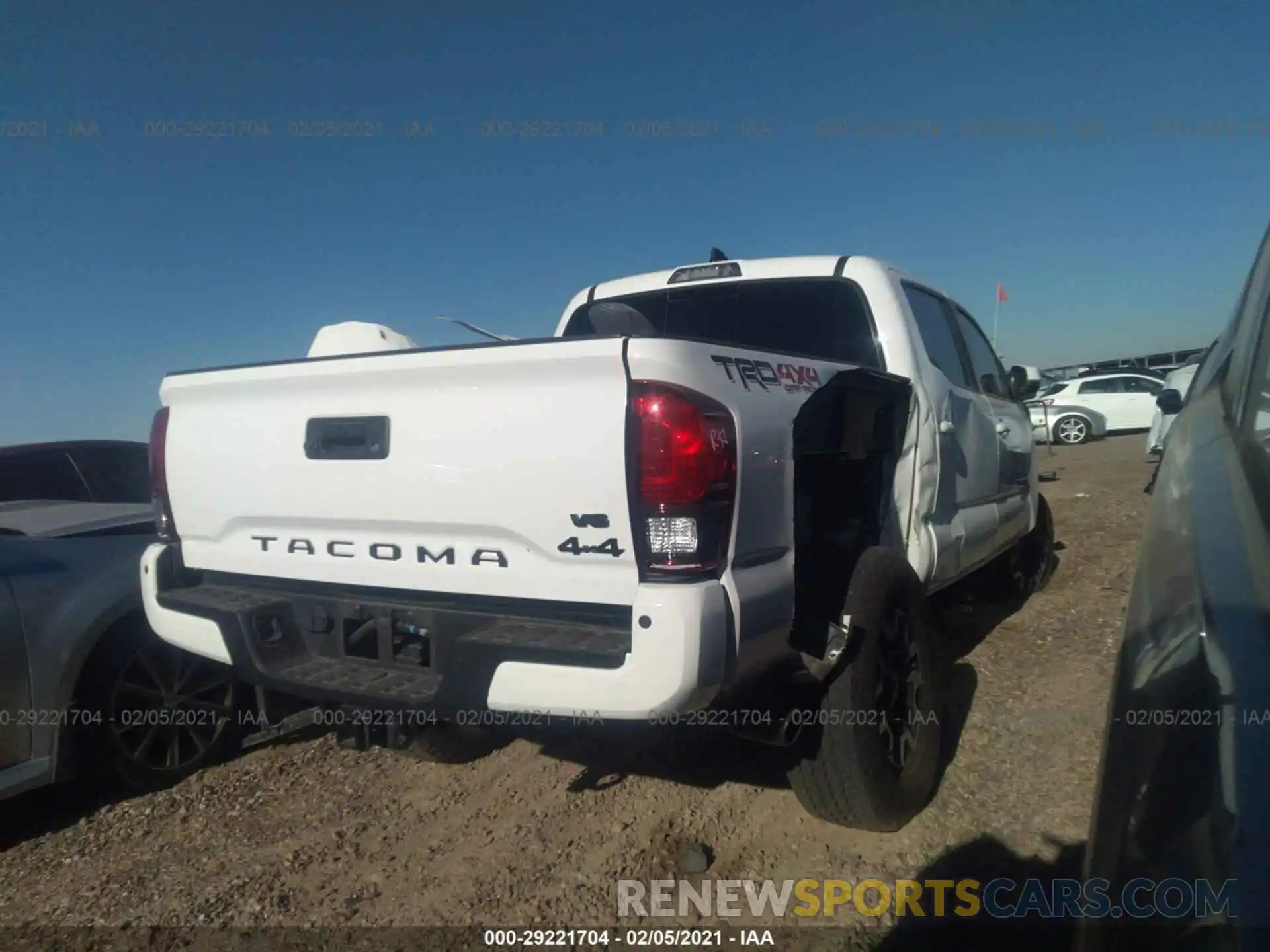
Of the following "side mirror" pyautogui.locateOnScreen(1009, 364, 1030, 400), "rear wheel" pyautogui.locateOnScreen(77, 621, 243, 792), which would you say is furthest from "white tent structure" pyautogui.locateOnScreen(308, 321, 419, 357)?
"side mirror" pyautogui.locateOnScreen(1009, 364, 1030, 400)

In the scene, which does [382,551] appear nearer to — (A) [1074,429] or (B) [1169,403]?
(B) [1169,403]

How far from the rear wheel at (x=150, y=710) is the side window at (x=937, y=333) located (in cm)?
332

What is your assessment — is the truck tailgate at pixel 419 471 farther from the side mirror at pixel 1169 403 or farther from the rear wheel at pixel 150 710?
the side mirror at pixel 1169 403

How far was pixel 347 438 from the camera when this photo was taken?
94.1 inches

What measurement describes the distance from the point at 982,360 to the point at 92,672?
186 inches

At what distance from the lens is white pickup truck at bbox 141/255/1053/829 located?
6.40 feet

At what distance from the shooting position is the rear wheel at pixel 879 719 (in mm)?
2377

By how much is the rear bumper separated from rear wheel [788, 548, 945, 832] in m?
0.65

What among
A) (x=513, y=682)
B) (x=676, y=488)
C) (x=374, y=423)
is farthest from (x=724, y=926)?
(x=374, y=423)

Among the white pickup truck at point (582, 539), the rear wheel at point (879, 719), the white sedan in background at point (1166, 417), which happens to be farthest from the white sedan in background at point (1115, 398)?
the white pickup truck at point (582, 539)

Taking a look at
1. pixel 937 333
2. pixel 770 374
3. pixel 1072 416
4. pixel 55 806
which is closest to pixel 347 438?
pixel 770 374

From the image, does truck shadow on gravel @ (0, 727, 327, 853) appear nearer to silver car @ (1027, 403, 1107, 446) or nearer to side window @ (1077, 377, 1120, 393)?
silver car @ (1027, 403, 1107, 446)

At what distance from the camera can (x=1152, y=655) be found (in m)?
1.25

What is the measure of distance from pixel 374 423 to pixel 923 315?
2.60 metres
